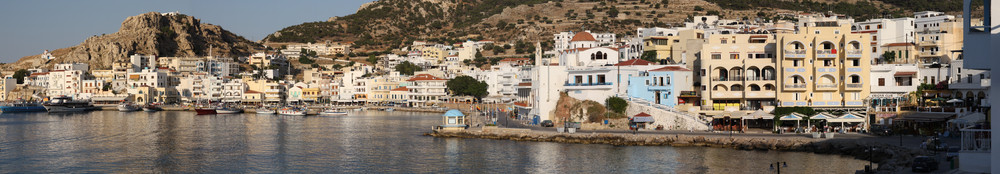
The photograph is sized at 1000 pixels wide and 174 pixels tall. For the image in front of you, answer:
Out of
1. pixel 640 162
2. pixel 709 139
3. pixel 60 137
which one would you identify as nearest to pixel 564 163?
pixel 640 162

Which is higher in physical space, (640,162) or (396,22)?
(396,22)

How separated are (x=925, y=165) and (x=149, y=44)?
13562 cm

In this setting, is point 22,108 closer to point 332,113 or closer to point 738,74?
point 332,113

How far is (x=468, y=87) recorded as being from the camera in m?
92.2

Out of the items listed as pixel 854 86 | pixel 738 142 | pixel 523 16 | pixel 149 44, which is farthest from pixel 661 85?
pixel 149 44

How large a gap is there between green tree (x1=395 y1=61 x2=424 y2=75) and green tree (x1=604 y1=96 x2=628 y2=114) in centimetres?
7285

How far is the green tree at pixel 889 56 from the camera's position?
52763 mm

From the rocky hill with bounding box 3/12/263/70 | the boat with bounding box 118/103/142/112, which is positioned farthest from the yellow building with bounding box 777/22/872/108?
the rocky hill with bounding box 3/12/263/70

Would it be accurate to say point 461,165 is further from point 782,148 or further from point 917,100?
point 917,100

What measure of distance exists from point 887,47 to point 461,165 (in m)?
35.9

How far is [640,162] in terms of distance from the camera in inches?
1259

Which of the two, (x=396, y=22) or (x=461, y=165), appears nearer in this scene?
(x=461, y=165)

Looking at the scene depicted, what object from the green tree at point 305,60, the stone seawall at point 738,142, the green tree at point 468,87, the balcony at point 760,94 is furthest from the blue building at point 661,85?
the green tree at point 305,60

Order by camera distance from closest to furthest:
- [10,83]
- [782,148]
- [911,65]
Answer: [782,148], [911,65], [10,83]
